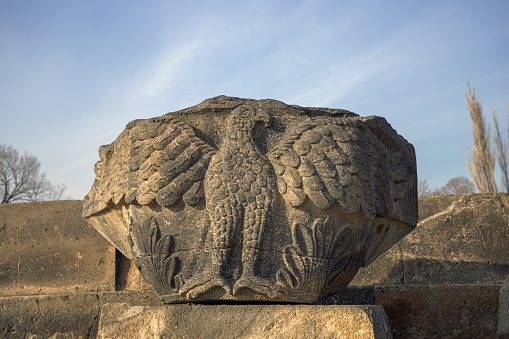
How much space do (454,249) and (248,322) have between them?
2690mm

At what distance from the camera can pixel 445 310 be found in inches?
160

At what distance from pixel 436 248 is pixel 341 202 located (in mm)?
2341

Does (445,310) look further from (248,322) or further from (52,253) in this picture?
(52,253)

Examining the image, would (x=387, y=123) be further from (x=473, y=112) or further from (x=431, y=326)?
(x=473, y=112)

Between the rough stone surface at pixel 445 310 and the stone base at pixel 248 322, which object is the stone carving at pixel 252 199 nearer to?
the stone base at pixel 248 322

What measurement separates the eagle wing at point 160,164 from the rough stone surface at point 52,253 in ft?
5.63

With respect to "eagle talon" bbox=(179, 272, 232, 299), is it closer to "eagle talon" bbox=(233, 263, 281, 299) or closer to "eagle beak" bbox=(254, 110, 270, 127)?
"eagle talon" bbox=(233, 263, 281, 299)

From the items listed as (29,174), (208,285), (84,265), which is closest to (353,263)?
(208,285)

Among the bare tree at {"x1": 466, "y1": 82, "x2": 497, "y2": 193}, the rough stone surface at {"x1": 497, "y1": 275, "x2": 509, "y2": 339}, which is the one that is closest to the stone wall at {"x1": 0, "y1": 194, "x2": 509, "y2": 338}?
the rough stone surface at {"x1": 497, "y1": 275, "x2": 509, "y2": 339}

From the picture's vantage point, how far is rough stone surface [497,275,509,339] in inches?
150

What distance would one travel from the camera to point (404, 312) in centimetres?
405

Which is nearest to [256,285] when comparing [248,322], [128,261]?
[248,322]

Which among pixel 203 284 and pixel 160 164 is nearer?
pixel 203 284

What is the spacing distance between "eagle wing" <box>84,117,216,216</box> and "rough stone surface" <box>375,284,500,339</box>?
1819 mm
